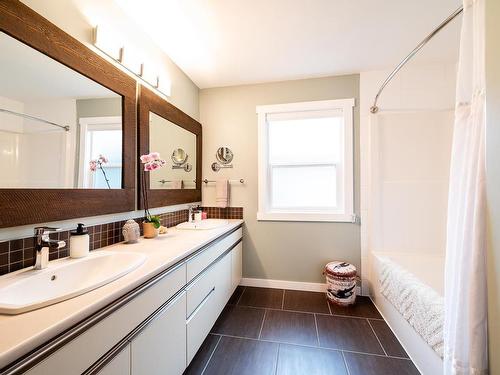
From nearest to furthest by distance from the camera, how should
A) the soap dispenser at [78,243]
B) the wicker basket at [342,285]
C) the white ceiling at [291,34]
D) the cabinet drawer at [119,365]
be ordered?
the cabinet drawer at [119,365], the soap dispenser at [78,243], the white ceiling at [291,34], the wicker basket at [342,285]

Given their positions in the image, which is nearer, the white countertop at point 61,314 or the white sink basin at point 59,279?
the white countertop at point 61,314

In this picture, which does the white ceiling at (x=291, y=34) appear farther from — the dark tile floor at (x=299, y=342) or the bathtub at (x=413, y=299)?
the dark tile floor at (x=299, y=342)

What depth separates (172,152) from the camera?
2119mm

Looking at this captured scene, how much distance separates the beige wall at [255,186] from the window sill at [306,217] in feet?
0.19

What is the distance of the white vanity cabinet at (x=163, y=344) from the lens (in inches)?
35.9

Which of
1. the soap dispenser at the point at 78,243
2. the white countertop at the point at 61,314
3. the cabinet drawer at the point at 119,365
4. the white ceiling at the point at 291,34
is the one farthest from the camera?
the white ceiling at the point at 291,34

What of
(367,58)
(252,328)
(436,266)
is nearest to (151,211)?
(252,328)

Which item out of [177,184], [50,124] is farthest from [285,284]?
[50,124]

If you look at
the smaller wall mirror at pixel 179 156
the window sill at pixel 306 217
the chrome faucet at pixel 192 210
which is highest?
the smaller wall mirror at pixel 179 156

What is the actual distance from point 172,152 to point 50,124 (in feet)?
3.49

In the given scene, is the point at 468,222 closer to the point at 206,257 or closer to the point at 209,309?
the point at 206,257

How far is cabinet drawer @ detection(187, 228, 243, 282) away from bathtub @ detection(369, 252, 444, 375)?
4.62 feet

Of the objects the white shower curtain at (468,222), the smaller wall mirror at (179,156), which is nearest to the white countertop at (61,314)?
the smaller wall mirror at (179,156)

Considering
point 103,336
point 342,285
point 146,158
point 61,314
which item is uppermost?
point 146,158
